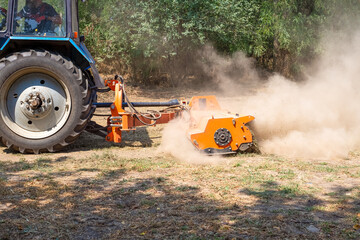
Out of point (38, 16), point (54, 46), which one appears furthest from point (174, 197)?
point (38, 16)

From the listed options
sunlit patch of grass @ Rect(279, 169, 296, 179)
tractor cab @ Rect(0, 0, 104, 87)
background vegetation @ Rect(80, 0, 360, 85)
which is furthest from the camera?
background vegetation @ Rect(80, 0, 360, 85)

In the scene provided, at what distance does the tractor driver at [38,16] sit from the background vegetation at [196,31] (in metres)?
8.25

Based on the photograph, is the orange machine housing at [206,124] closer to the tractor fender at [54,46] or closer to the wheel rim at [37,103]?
the tractor fender at [54,46]

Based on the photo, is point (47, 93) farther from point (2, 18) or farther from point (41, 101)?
point (2, 18)

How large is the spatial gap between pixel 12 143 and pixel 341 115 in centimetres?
556

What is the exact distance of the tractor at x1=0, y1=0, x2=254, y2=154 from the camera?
242 inches

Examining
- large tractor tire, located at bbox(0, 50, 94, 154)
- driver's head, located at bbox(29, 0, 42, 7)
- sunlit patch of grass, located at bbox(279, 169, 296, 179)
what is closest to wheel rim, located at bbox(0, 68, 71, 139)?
large tractor tire, located at bbox(0, 50, 94, 154)

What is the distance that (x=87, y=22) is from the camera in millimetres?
16750

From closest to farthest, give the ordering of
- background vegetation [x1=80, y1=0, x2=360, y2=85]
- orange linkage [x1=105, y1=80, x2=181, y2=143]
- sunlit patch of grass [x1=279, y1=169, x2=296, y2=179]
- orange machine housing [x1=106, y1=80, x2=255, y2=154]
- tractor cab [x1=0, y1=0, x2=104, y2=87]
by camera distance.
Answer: sunlit patch of grass [x1=279, y1=169, x2=296, y2=179], orange machine housing [x1=106, y1=80, x2=255, y2=154], tractor cab [x1=0, y1=0, x2=104, y2=87], orange linkage [x1=105, y1=80, x2=181, y2=143], background vegetation [x1=80, y1=0, x2=360, y2=85]

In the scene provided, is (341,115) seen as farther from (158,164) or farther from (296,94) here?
(158,164)

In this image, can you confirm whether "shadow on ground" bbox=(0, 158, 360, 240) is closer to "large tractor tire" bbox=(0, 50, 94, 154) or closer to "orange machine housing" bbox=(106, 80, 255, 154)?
"orange machine housing" bbox=(106, 80, 255, 154)

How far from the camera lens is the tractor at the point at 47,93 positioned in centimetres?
615

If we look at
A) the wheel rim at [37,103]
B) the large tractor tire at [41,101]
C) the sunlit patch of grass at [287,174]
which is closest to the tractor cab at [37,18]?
the large tractor tire at [41,101]

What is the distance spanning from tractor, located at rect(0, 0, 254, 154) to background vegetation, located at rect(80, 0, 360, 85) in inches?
326
